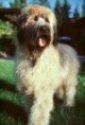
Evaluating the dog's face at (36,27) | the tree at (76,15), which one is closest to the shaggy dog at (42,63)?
the dog's face at (36,27)

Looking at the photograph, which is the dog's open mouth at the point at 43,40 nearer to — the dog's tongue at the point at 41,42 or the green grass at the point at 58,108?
the dog's tongue at the point at 41,42

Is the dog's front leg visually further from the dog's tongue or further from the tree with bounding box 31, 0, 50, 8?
the tree with bounding box 31, 0, 50, 8

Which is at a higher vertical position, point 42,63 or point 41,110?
point 42,63

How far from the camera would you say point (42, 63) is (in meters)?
1.44

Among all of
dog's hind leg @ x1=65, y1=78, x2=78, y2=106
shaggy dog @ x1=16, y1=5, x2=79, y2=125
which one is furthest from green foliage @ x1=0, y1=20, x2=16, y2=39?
dog's hind leg @ x1=65, y1=78, x2=78, y2=106

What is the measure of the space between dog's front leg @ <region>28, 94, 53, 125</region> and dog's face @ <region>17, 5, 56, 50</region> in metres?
0.19

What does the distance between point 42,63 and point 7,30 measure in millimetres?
172

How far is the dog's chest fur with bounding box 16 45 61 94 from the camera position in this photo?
4.72 ft

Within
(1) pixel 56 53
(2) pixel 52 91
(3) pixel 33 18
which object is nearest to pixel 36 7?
(3) pixel 33 18

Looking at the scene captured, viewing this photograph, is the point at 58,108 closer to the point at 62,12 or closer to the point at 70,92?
the point at 70,92

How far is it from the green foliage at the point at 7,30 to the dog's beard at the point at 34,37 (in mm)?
35

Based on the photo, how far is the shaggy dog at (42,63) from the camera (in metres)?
1.39

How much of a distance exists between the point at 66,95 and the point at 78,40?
0.20 metres

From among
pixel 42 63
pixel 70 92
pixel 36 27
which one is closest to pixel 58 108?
pixel 70 92
